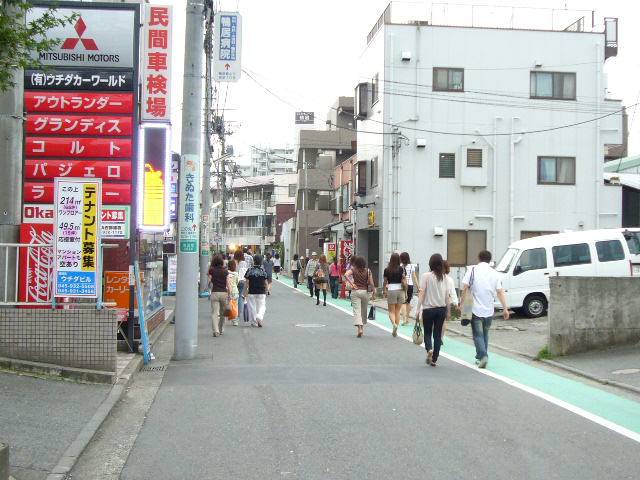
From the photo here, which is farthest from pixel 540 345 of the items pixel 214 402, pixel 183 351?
pixel 214 402

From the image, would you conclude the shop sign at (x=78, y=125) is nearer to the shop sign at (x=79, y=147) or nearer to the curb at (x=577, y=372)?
the shop sign at (x=79, y=147)

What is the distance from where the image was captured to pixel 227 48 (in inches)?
648

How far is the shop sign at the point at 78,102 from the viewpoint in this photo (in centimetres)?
1171

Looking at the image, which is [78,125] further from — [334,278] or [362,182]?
[362,182]

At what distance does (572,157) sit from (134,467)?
90.8 feet

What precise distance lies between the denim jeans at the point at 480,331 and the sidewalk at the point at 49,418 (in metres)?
5.12

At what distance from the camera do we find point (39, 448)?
587 cm

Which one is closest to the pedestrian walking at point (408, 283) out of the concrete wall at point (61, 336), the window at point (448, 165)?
the concrete wall at point (61, 336)

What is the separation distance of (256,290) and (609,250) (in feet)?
33.2

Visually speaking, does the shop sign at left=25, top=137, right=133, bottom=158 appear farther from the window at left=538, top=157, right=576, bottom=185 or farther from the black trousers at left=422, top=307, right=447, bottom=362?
the window at left=538, top=157, right=576, bottom=185

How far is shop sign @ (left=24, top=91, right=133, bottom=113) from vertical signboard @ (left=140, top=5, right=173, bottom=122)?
369mm

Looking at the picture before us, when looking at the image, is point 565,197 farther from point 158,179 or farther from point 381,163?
point 158,179

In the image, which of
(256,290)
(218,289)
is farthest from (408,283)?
(218,289)

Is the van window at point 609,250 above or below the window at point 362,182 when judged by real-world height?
below
